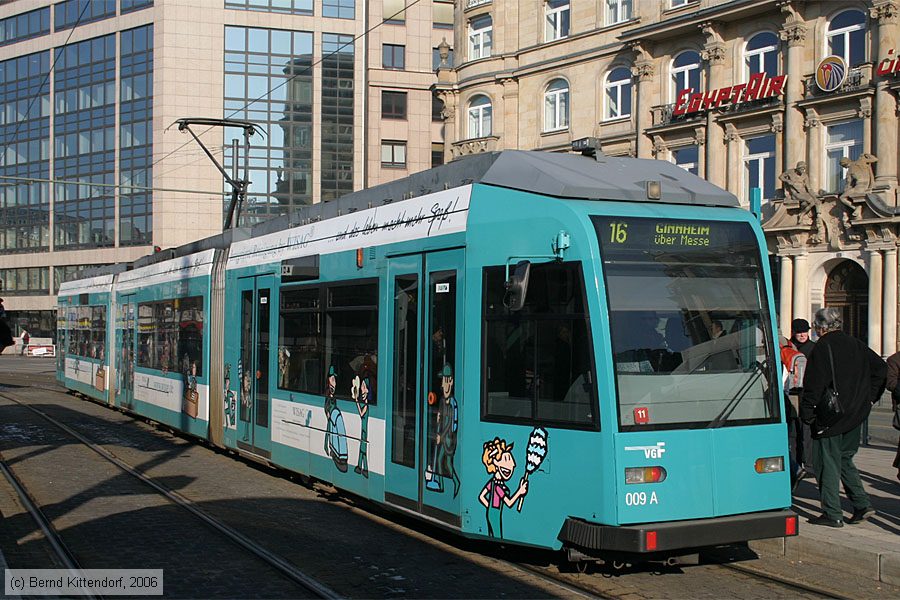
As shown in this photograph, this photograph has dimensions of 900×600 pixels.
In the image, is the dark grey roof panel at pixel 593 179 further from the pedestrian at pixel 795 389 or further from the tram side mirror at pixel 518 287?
the pedestrian at pixel 795 389

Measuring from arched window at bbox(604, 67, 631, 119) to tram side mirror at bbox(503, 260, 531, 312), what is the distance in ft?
98.3

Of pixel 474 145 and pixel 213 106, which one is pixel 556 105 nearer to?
pixel 474 145

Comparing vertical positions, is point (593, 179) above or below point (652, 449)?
above

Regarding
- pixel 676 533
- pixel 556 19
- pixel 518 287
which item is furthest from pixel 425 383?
pixel 556 19

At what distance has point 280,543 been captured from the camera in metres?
8.88

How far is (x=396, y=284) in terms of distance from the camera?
926 centimetres

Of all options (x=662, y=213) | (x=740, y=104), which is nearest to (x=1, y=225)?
(x=740, y=104)

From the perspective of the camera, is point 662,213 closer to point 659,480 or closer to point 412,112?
point 659,480

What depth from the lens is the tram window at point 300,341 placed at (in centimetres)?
1099

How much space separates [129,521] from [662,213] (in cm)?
575

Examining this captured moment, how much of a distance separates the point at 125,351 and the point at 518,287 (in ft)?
51.3

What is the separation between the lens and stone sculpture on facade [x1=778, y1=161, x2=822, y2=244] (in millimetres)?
30656

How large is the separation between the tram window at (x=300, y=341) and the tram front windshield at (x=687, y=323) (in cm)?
438

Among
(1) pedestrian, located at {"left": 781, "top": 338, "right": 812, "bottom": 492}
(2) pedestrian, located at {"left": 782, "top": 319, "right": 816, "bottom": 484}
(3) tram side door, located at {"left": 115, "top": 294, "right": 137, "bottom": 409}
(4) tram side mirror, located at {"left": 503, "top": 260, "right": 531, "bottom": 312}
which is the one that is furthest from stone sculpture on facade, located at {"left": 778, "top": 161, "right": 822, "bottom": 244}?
(4) tram side mirror, located at {"left": 503, "top": 260, "right": 531, "bottom": 312}
